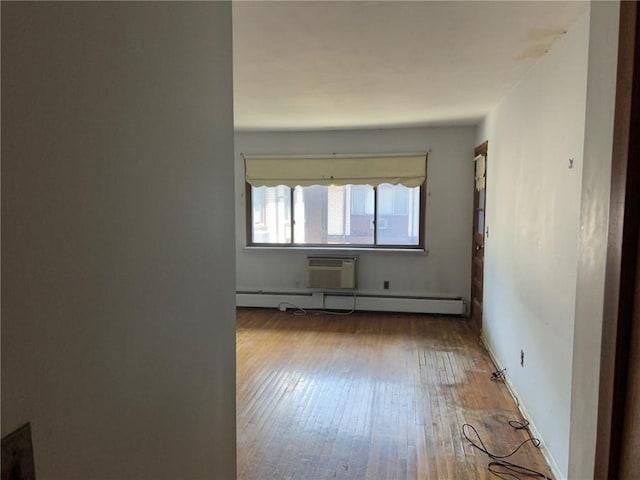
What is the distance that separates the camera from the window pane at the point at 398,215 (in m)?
5.48

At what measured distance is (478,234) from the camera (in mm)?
4883

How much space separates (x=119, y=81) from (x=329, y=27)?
5.61 feet

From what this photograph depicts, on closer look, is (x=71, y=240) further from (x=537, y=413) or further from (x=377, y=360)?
(x=377, y=360)

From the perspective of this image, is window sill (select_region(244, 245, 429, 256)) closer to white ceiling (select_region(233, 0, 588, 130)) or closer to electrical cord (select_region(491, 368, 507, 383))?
white ceiling (select_region(233, 0, 588, 130))

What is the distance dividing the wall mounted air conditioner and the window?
11.8 inches

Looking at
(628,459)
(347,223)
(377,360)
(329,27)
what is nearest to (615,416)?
(628,459)

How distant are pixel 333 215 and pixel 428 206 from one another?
1261mm

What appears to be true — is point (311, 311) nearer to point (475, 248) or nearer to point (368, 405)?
point (475, 248)

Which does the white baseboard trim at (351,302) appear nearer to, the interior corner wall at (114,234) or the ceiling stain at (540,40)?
the ceiling stain at (540,40)

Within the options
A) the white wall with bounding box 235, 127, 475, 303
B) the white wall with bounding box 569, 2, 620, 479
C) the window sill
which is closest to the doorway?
the white wall with bounding box 235, 127, 475, 303

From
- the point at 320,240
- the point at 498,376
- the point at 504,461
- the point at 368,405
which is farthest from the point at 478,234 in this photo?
the point at 504,461

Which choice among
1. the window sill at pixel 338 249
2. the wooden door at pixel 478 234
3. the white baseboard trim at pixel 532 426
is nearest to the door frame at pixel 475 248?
the wooden door at pixel 478 234

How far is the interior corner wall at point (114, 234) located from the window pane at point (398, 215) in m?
4.46

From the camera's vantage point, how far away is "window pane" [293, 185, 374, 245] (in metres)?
→ 5.61
